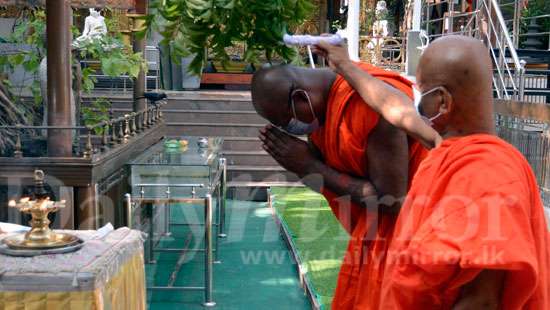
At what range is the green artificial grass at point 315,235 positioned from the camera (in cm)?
627

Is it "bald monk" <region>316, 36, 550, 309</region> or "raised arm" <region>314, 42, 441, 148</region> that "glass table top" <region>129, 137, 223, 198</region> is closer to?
"raised arm" <region>314, 42, 441, 148</region>

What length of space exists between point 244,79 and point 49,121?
10.6m

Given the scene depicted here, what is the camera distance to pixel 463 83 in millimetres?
1689

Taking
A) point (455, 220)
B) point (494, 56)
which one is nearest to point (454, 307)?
point (455, 220)

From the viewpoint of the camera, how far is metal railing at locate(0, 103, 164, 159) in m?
5.20

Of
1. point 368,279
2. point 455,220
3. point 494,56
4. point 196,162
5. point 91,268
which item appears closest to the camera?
point 455,220

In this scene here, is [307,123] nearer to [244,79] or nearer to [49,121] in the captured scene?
[49,121]

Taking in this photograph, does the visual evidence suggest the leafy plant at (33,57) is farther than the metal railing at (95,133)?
Yes

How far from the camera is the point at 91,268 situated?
9.02 ft

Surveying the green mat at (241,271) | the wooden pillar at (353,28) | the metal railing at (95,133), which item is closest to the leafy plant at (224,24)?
the metal railing at (95,133)

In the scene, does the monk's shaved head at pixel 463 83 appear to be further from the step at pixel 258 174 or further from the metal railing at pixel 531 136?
the step at pixel 258 174

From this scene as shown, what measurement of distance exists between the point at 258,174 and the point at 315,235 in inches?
148

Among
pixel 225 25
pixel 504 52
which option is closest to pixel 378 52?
pixel 504 52

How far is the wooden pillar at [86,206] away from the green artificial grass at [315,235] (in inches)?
72.3
